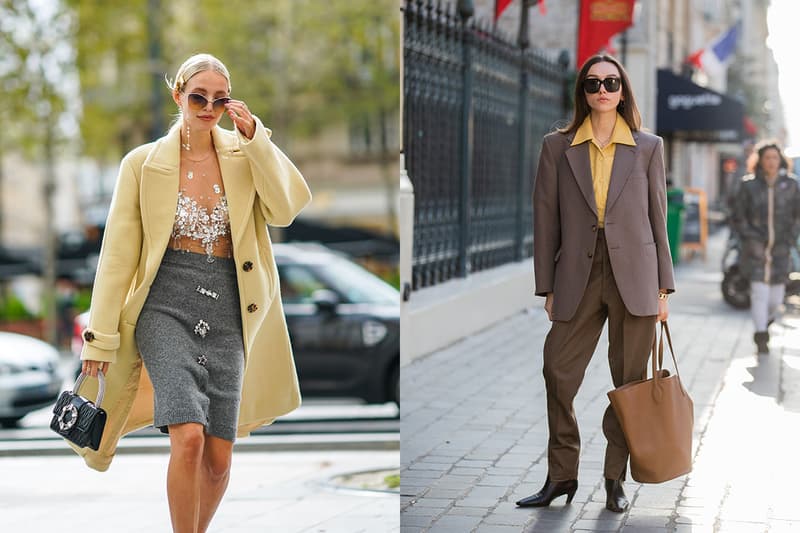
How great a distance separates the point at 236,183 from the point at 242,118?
0.25m

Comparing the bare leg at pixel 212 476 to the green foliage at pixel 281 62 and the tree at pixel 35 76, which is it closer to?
the tree at pixel 35 76

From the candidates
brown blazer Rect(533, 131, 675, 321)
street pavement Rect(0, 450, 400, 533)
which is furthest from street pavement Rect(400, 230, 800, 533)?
street pavement Rect(0, 450, 400, 533)

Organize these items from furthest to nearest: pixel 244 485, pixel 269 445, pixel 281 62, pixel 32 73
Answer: pixel 281 62 < pixel 32 73 < pixel 269 445 < pixel 244 485

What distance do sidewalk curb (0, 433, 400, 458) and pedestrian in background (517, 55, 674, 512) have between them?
467 cm

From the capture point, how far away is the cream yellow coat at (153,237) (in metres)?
4.09

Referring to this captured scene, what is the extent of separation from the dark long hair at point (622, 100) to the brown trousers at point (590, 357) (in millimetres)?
371

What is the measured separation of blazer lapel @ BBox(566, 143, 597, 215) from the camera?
4.04 m

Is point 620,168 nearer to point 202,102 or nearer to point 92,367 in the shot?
point 202,102

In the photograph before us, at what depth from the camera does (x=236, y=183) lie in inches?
165

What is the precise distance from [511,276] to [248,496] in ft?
9.90

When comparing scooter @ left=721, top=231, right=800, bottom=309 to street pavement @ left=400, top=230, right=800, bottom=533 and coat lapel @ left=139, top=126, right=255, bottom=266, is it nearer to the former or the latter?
street pavement @ left=400, top=230, right=800, bottom=533

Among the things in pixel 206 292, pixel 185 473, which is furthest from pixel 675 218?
pixel 185 473

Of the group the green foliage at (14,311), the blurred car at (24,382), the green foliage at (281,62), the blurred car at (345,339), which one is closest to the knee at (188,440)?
the blurred car at (345,339)

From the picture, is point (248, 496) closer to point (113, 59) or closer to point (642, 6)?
point (642, 6)
